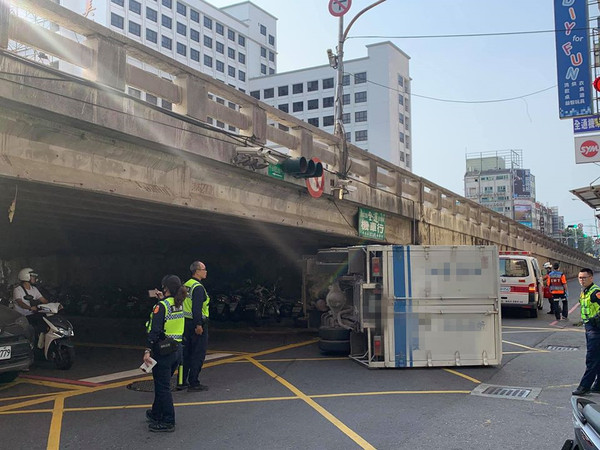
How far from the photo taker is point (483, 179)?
110062 millimetres

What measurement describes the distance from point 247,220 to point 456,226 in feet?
40.4

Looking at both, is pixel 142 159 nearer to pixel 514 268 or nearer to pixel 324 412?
pixel 324 412

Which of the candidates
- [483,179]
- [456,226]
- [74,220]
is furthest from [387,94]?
[74,220]

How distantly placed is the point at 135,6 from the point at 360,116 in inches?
1352

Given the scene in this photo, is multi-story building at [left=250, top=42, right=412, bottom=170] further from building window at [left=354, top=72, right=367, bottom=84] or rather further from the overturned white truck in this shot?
the overturned white truck

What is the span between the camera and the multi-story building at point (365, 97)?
3100 inches

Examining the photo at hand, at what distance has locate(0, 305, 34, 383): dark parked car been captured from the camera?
7.50 m

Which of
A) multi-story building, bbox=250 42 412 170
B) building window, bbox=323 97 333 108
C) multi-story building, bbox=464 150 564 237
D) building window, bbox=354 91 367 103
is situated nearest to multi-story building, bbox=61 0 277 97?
multi-story building, bbox=250 42 412 170

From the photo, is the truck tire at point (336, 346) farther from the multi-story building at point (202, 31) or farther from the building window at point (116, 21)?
the building window at point (116, 21)

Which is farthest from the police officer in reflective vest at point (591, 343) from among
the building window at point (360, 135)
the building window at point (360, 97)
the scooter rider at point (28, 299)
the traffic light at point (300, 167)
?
the building window at point (360, 97)

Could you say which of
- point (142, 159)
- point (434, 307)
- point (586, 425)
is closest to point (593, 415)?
point (586, 425)

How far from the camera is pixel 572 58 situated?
54.9 ft

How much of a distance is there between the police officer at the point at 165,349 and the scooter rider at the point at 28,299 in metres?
4.36

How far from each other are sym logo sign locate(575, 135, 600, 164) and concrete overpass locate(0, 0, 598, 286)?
522 centimetres
